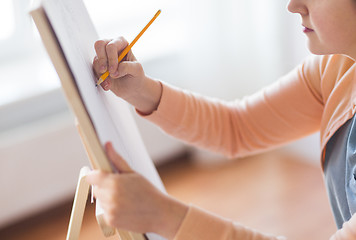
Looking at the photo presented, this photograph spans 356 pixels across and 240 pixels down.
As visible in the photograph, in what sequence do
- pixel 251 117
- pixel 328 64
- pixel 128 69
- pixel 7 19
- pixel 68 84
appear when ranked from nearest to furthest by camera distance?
pixel 68 84
pixel 128 69
pixel 328 64
pixel 251 117
pixel 7 19

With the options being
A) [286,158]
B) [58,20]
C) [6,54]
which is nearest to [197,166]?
[286,158]

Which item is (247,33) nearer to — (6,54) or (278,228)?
(278,228)

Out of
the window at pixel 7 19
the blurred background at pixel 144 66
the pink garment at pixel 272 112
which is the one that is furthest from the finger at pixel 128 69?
the window at pixel 7 19

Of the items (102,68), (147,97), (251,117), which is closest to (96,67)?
(102,68)

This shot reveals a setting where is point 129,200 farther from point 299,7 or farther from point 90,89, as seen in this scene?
point 299,7

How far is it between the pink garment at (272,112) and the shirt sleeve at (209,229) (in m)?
0.28

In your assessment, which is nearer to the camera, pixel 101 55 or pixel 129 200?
pixel 129 200

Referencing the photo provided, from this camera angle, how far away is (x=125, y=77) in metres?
0.82

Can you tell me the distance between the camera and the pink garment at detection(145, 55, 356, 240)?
2.89ft

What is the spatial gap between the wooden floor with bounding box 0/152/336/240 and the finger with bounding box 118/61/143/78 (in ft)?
3.64

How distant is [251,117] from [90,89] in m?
0.48

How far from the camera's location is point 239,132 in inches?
41.1

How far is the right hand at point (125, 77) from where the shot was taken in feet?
2.51

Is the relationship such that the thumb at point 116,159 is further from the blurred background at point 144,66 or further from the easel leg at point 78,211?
the blurred background at point 144,66
